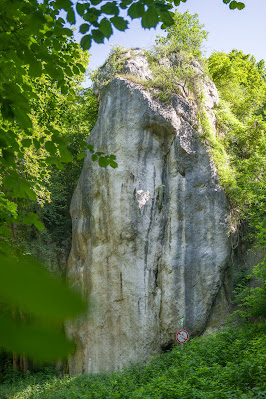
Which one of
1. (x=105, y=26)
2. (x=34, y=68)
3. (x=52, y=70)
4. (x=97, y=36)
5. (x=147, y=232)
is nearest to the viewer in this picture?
(x=105, y=26)

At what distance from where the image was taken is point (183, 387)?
636 centimetres

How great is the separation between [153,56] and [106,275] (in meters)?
8.58

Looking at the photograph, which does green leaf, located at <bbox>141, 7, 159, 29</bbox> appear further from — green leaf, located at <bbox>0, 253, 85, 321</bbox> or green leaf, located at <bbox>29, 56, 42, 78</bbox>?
green leaf, located at <bbox>0, 253, 85, 321</bbox>

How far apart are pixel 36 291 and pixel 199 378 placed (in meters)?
7.07

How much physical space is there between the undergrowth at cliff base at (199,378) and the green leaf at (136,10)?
4645mm

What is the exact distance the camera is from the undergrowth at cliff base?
6.09 meters

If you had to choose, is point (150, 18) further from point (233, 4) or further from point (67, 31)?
point (233, 4)

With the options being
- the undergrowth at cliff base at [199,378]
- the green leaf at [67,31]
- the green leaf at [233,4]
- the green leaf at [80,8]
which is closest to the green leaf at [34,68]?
Result: the green leaf at [80,8]

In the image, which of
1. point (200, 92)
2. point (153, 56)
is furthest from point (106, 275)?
point (153, 56)

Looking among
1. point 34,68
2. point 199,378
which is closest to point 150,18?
point 34,68

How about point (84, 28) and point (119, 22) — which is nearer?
point (119, 22)

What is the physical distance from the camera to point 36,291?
1.08ft

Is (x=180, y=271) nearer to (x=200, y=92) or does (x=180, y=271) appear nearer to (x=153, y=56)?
(x=200, y=92)

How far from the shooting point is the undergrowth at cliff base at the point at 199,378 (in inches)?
240
